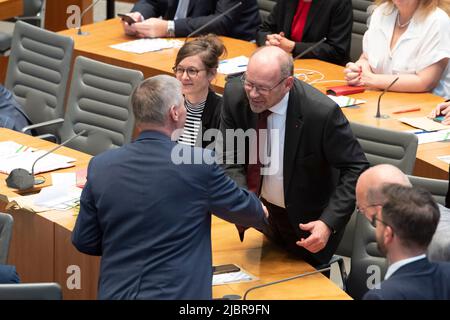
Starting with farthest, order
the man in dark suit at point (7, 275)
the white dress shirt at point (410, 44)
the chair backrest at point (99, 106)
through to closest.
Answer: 1. the white dress shirt at point (410, 44)
2. the chair backrest at point (99, 106)
3. the man in dark suit at point (7, 275)

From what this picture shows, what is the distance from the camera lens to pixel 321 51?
7.12m

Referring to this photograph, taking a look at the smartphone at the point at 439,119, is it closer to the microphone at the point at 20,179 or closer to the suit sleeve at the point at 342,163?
the suit sleeve at the point at 342,163

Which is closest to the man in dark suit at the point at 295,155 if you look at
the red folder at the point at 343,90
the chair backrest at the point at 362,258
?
the chair backrest at the point at 362,258

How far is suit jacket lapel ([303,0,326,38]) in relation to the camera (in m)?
7.05

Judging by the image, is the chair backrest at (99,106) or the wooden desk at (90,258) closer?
the wooden desk at (90,258)

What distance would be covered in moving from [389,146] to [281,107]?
0.90 metres

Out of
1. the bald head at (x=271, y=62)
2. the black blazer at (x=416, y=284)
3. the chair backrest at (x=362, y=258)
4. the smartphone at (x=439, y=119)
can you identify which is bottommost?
the chair backrest at (x=362, y=258)

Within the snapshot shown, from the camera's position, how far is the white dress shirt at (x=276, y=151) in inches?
181

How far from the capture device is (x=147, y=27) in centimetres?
752

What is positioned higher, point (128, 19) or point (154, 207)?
point (154, 207)

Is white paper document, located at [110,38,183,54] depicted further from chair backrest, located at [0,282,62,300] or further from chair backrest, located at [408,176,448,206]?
chair backrest, located at [0,282,62,300]

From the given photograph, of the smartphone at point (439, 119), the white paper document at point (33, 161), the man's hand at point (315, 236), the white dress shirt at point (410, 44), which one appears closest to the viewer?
the man's hand at point (315, 236)

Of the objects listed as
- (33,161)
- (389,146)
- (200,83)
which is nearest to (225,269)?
(389,146)

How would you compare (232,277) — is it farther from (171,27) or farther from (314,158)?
(171,27)
